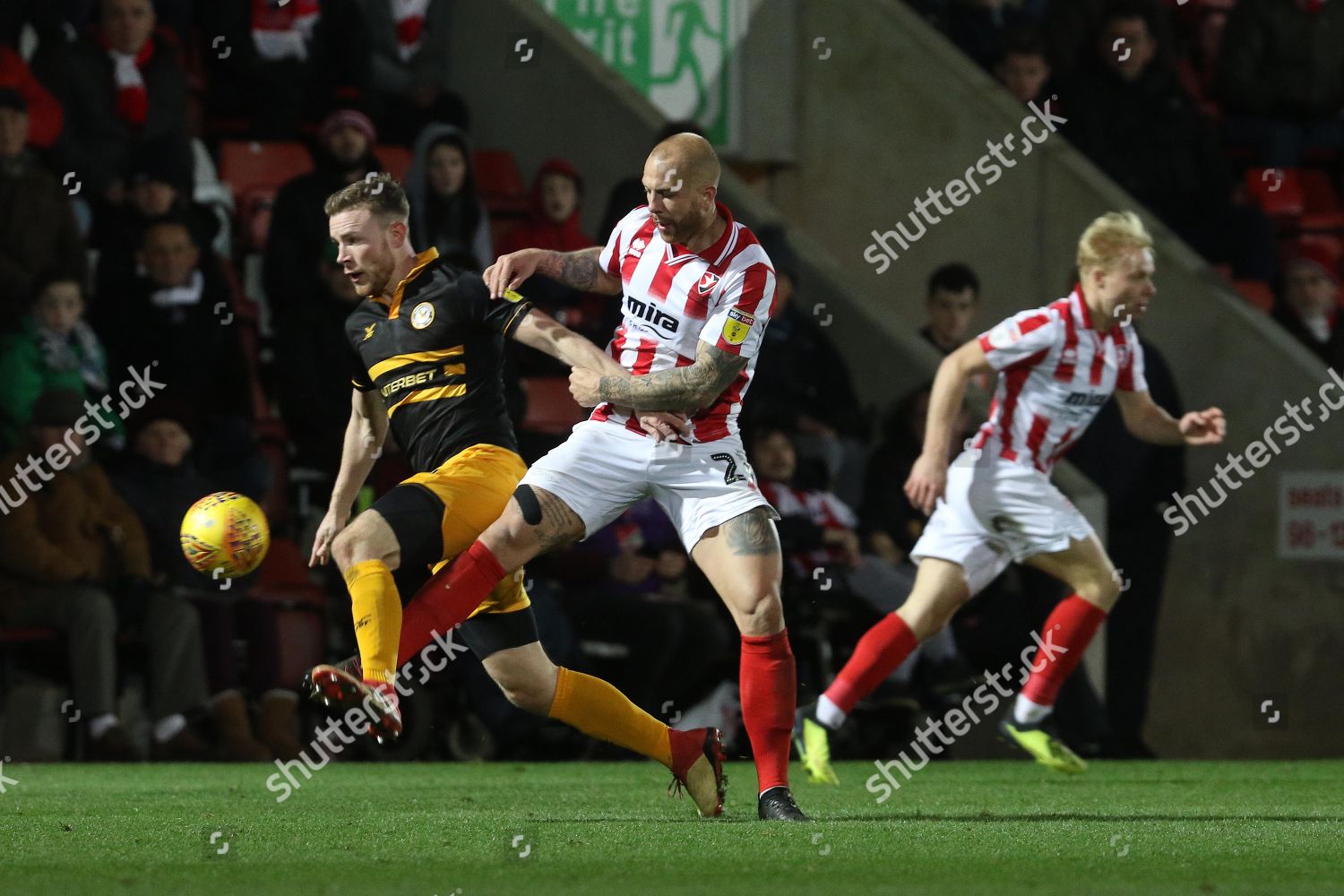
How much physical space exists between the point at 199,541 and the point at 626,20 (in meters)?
8.68

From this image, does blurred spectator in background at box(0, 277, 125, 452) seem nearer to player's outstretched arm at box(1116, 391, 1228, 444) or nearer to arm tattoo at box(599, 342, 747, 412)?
arm tattoo at box(599, 342, 747, 412)

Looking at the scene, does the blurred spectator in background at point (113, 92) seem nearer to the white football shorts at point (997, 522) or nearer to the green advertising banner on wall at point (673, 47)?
the green advertising banner on wall at point (673, 47)

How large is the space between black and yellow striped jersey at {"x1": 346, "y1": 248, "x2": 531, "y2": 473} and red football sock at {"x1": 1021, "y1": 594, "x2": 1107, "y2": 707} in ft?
10.1

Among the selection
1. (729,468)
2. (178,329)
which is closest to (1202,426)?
(729,468)

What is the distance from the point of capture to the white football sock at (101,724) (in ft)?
32.0

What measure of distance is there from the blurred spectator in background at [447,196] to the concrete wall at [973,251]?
1.91m

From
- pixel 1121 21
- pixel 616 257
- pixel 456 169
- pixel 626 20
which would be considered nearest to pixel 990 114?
pixel 1121 21

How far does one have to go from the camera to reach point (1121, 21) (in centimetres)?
1422

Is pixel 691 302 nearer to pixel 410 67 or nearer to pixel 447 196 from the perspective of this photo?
pixel 447 196

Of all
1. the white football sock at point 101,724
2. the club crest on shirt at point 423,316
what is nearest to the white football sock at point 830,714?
the club crest on shirt at point 423,316

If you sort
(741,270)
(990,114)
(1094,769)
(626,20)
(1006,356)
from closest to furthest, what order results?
(741,270) → (1006,356) → (1094,769) → (990,114) → (626,20)

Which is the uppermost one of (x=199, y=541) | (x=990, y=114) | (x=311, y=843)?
(x=990, y=114)

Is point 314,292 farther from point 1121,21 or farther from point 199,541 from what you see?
point 1121,21

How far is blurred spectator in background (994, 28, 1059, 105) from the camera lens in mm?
14141
